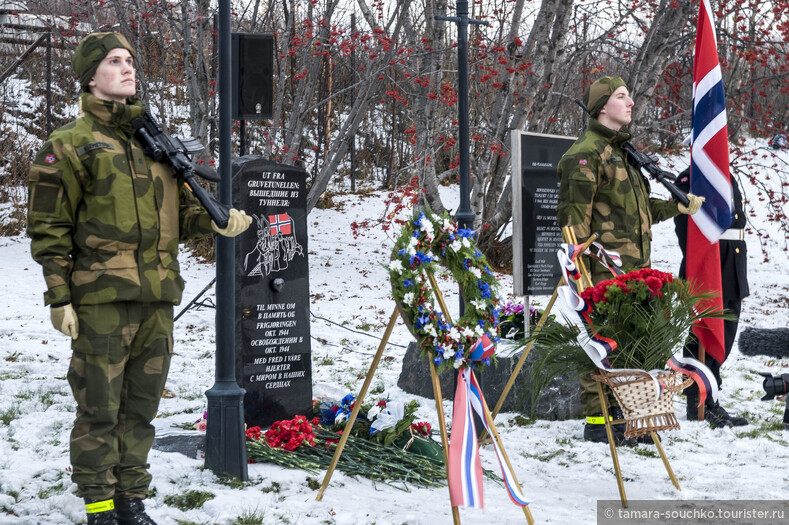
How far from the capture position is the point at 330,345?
27.6ft

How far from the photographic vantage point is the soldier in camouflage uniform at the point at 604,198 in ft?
17.0

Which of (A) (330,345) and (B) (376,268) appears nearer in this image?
(A) (330,345)

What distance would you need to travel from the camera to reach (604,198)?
5.25 m

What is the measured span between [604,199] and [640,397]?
1.79 m

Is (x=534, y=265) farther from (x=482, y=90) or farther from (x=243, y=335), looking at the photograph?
(x=482, y=90)

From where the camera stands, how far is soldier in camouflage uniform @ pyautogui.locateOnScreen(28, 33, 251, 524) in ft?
10.4

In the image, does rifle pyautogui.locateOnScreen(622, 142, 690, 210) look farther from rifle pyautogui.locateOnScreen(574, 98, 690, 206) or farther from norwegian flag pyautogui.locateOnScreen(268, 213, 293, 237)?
norwegian flag pyautogui.locateOnScreen(268, 213, 293, 237)

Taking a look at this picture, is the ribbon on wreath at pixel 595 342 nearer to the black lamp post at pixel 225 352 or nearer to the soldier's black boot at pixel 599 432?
the soldier's black boot at pixel 599 432

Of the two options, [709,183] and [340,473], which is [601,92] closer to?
[709,183]

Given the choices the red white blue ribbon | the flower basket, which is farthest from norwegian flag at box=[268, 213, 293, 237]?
the red white blue ribbon

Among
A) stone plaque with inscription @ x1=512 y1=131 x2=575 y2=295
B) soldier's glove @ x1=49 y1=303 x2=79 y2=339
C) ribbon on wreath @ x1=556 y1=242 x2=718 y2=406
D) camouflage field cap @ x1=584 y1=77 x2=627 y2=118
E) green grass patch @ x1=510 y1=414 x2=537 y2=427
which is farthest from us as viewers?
stone plaque with inscription @ x1=512 y1=131 x2=575 y2=295

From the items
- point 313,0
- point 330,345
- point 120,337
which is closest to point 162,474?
point 120,337

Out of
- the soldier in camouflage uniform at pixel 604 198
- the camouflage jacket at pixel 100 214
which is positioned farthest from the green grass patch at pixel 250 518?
the soldier in camouflage uniform at pixel 604 198

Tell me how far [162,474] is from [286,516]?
0.78 meters
